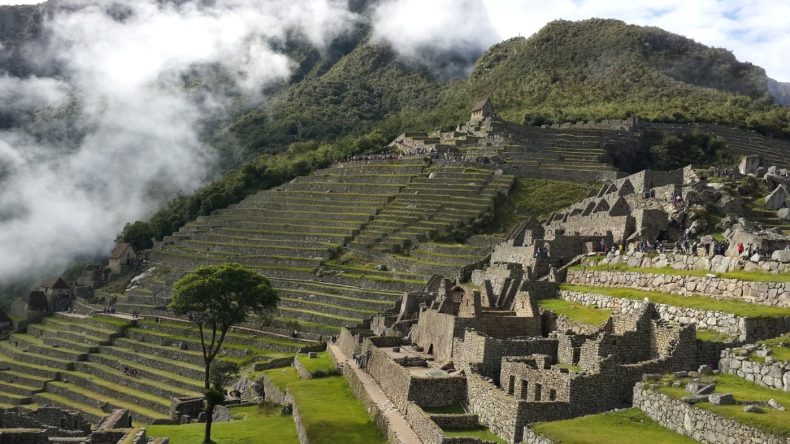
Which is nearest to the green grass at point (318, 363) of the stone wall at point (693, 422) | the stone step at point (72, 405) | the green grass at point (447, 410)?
the stone step at point (72, 405)

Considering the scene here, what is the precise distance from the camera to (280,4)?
639 ft

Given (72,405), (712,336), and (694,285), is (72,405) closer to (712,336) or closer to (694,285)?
(694,285)

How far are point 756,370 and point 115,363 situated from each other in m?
40.3

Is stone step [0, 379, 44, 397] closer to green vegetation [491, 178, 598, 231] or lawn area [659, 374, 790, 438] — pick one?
green vegetation [491, 178, 598, 231]

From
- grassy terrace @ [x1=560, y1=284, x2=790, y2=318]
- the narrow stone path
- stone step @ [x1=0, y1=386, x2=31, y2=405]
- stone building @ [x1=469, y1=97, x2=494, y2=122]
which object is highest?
stone building @ [x1=469, y1=97, x2=494, y2=122]

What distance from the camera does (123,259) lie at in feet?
240

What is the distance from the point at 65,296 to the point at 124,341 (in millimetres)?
21238

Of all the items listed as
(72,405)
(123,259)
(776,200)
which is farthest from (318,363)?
(123,259)

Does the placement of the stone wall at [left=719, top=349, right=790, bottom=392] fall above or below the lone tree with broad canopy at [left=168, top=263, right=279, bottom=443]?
above

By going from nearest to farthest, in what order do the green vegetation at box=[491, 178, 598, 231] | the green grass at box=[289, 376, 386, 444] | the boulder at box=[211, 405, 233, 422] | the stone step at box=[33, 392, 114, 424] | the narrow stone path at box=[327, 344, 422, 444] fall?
the narrow stone path at box=[327, 344, 422, 444], the green grass at box=[289, 376, 386, 444], the boulder at box=[211, 405, 233, 422], the stone step at box=[33, 392, 114, 424], the green vegetation at box=[491, 178, 598, 231]

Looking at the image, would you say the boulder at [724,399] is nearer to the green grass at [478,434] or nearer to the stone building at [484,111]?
the green grass at [478,434]

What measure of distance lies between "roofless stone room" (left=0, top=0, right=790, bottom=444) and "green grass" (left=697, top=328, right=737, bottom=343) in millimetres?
58

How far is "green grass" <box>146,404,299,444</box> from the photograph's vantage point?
23.2 meters

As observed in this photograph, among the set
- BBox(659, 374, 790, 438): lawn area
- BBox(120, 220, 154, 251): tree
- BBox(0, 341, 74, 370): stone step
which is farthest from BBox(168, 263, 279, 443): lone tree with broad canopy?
BBox(120, 220, 154, 251): tree
